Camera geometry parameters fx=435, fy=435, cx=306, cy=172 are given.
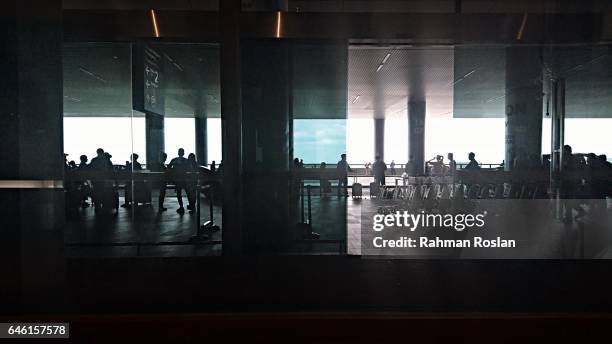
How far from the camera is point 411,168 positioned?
15.9ft

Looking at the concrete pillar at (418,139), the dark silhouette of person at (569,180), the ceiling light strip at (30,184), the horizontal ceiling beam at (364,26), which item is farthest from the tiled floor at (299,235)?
the horizontal ceiling beam at (364,26)

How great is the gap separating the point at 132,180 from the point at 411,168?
3.70 meters

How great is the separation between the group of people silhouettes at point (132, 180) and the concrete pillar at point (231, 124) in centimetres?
81

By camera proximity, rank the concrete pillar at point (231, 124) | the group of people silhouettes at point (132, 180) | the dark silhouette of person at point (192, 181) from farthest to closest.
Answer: the group of people silhouettes at point (132, 180)
the dark silhouette of person at point (192, 181)
the concrete pillar at point (231, 124)

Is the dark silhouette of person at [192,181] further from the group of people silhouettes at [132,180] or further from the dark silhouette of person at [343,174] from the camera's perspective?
the dark silhouette of person at [343,174]

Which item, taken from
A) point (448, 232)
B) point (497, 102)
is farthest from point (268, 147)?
point (497, 102)

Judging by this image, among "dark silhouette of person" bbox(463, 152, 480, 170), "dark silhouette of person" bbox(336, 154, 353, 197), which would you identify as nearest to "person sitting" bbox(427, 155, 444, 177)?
"dark silhouette of person" bbox(463, 152, 480, 170)

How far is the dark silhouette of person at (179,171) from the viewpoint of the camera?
17.1 feet

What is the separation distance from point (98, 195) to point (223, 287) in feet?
15.9

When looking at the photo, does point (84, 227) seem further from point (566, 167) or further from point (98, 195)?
point (566, 167)

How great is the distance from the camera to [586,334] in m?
2.83

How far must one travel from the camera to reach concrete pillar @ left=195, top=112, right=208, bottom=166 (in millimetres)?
4848

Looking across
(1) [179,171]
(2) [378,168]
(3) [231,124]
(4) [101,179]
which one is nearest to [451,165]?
(2) [378,168]

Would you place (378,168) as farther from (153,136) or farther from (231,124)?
(153,136)
